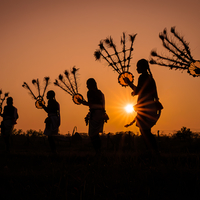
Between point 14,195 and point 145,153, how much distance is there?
327 cm

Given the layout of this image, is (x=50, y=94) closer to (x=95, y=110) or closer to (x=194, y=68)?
(x=95, y=110)

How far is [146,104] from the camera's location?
16.9ft

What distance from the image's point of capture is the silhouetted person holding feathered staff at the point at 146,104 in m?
5.04

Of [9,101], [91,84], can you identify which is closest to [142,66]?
[91,84]

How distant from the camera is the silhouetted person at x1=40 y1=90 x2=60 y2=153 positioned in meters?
8.03

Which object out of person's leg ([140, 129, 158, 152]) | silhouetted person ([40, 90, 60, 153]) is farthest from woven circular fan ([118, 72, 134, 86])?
silhouetted person ([40, 90, 60, 153])

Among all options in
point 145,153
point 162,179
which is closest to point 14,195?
point 162,179

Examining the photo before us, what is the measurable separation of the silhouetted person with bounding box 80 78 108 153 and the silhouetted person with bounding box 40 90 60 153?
1898 mm

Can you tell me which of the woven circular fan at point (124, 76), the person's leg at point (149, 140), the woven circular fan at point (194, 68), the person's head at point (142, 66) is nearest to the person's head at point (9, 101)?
the woven circular fan at point (124, 76)

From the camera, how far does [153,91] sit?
519cm

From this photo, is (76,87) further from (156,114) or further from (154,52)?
(156,114)

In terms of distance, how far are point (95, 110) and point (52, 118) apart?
222cm

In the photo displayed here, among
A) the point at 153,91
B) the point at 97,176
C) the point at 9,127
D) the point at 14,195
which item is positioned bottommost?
the point at 14,195

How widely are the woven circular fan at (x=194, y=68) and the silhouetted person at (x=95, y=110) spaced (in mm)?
2459
